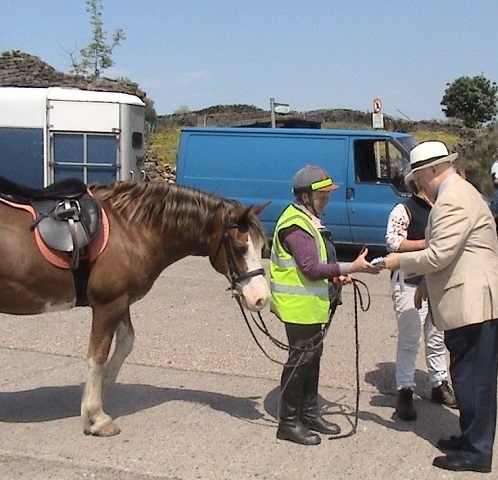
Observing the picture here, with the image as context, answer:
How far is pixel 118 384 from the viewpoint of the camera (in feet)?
20.1

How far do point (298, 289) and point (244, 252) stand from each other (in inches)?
17.0

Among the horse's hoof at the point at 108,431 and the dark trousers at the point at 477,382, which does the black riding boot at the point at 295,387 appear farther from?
the horse's hoof at the point at 108,431

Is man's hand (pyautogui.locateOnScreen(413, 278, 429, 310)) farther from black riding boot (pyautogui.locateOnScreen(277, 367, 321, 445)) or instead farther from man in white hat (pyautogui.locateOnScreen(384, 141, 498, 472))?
black riding boot (pyautogui.locateOnScreen(277, 367, 321, 445))

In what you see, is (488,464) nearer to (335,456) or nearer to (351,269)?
(335,456)

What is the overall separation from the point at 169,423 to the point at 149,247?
1.21 meters

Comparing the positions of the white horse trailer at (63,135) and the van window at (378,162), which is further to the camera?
the white horse trailer at (63,135)

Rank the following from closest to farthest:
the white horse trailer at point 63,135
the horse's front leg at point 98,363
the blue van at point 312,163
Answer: the horse's front leg at point 98,363
the blue van at point 312,163
the white horse trailer at point 63,135

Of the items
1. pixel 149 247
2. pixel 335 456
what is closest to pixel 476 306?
pixel 335 456

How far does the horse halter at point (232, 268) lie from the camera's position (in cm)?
482

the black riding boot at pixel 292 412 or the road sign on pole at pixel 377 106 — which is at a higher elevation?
the road sign on pole at pixel 377 106

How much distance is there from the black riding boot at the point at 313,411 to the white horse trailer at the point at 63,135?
10122mm

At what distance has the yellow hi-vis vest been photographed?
4703 mm

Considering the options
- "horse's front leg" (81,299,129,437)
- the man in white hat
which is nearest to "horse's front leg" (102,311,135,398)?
"horse's front leg" (81,299,129,437)

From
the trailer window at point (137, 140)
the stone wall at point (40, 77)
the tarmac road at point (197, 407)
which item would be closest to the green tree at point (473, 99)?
the stone wall at point (40, 77)
